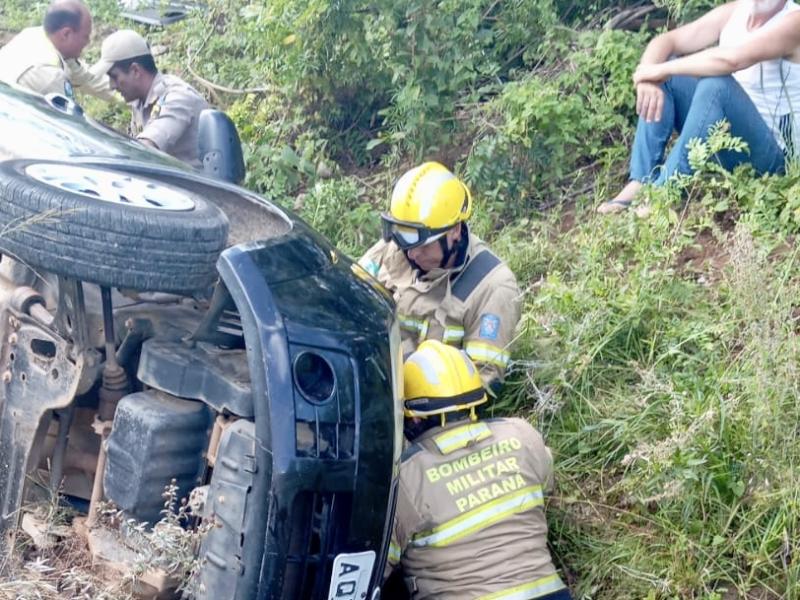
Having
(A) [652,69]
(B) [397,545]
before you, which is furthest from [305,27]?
(B) [397,545]

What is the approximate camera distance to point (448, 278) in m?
4.26

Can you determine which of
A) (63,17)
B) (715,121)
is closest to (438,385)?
(715,121)

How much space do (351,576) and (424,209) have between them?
1.67 metres

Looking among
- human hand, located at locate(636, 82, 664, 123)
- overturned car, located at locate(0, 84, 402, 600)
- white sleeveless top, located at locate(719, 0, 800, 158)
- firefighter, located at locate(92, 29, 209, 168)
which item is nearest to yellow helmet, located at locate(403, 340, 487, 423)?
overturned car, located at locate(0, 84, 402, 600)

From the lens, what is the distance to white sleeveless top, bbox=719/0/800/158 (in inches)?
192

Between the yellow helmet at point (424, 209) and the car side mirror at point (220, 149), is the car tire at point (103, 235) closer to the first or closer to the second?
the yellow helmet at point (424, 209)

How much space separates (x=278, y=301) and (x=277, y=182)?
346cm

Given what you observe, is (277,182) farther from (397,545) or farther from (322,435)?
(322,435)

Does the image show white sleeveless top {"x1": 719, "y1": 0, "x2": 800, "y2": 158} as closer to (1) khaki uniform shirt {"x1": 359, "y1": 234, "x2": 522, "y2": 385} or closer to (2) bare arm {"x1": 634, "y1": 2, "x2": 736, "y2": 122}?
(2) bare arm {"x1": 634, "y1": 2, "x2": 736, "y2": 122}

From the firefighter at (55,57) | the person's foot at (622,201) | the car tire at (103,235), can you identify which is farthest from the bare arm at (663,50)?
the firefighter at (55,57)

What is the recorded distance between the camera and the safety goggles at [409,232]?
407 cm

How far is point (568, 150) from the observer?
5.66 metres

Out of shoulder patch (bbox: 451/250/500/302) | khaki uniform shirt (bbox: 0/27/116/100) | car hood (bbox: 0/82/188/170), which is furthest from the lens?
khaki uniform shirt (bbox: 0/27/116/100)

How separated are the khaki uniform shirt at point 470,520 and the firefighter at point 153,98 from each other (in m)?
2.94
